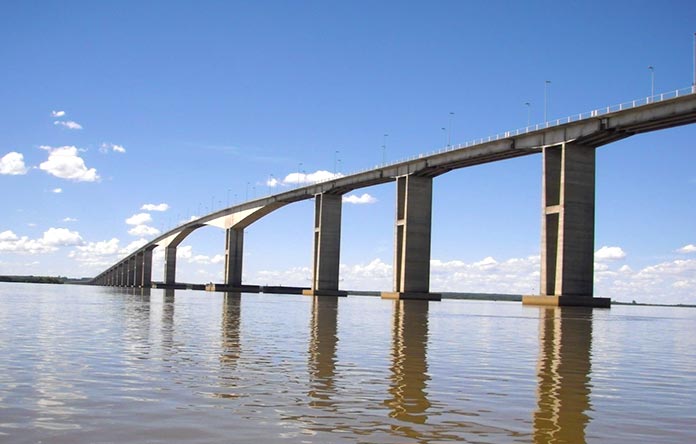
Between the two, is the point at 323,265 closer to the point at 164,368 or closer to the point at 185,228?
the point at 185,228

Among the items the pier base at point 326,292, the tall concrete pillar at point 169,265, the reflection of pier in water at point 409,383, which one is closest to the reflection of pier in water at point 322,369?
the reflection of pier in water at point 409,383

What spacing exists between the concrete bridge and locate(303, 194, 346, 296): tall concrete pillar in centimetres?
15

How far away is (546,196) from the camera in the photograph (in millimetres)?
71125

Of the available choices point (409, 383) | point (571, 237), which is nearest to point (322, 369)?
point (409, 383)

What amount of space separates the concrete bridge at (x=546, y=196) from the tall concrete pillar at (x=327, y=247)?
147mm

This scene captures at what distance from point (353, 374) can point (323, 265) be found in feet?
325

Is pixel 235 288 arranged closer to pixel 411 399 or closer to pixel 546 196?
pixel 546 196

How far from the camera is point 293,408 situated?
931 centimetres

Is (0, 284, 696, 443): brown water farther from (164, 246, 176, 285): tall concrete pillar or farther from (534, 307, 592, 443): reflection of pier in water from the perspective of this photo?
(164, 246, 176, 285): tall concrete pillar

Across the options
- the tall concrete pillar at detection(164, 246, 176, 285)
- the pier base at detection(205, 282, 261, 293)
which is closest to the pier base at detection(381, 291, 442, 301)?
the pier base at detection(205, 282, 261, 293)

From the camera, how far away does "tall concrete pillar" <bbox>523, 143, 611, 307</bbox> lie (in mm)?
67188

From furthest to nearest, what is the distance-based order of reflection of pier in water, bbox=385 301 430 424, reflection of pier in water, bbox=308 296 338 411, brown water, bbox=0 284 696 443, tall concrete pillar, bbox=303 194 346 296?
tall concrete pillar, bbox=303 194 346 296, reflection of pier in water, bbox=308 296 338 411, reflection of pier in water, bbox=385 301 430 424, brown water, bbox=0 284 696 443

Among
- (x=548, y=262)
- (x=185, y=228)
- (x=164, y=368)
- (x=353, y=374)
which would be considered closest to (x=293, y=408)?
(x=353, y=374)

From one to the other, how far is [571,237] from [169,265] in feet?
467
